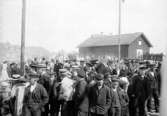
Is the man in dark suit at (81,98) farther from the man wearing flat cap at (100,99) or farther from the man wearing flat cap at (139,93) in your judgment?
the man wearing flat cap at (139,93)

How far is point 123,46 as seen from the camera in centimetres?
4534

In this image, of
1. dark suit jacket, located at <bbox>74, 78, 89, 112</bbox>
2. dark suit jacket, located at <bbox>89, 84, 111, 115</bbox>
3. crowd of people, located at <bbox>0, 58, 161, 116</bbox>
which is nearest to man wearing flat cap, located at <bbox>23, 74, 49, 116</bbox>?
crowd of people, located at <bbox>0, 58, 161, 116</bbox>

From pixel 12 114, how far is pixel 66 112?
1.49 metres

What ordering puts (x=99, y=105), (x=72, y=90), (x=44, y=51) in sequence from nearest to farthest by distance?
(x=99, y=105)
(x=72, y=90)
(x=44, y=51)

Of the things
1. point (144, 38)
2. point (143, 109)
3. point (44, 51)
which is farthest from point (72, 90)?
point (44, 51)

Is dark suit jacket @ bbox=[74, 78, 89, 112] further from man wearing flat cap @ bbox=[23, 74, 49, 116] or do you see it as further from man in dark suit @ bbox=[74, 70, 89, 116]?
man wearing flat cap @ bbox=[23, 74, 49, 116]

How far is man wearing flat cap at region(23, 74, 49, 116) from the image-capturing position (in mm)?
6277

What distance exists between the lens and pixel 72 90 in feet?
23.1

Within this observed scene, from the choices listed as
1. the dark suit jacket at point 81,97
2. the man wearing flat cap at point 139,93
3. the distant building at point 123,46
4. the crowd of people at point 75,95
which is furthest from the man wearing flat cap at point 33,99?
the distant building at point 123,46

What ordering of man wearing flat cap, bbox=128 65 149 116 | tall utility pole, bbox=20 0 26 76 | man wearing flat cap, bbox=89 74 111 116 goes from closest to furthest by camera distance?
man wearing flat cap, bbox=89 74 111 116, man wearing flat cap, bbox=128 65 149 116, tall utility pole, bbox=20 0 26 76

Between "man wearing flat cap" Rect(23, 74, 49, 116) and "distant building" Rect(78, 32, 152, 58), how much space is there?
37538 mm

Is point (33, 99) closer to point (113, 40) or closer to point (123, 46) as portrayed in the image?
point (123, 46)

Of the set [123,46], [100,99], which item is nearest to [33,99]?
[100,99]

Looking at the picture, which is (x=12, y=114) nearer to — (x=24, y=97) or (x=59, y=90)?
(x=24, y=97)
